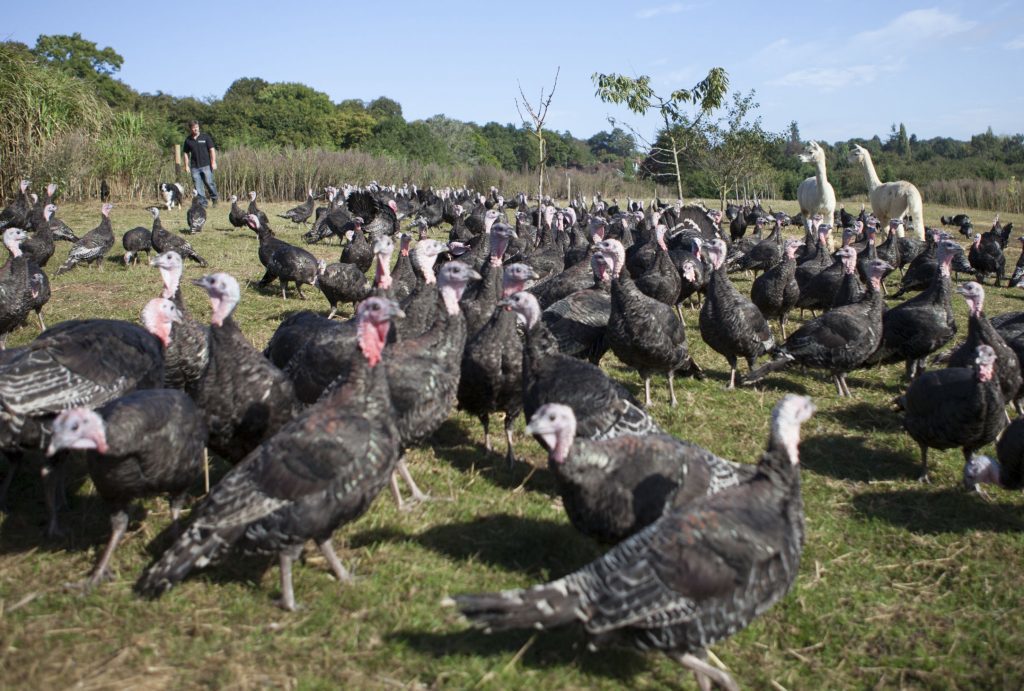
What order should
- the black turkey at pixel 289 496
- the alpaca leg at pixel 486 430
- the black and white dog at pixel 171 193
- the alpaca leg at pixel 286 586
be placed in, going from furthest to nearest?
the black and white dog at pixel 171 193 < the alpaca leg at pixel 486 430 < the alpaca leg at pixel 286 586 < the black turkey at pixel 289 496

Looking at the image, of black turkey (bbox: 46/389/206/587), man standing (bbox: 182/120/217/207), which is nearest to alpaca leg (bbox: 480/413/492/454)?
black turkey (bbox: 46/389/206/587)

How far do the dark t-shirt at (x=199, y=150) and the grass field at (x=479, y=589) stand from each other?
19.6 metres

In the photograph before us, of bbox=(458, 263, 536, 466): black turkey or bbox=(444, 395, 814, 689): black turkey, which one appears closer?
bbox=(444, 395, 814, 689): black turkey

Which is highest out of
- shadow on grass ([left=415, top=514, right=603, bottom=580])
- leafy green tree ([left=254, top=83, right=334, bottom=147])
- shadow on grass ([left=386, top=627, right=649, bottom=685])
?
leafy green tree ([left=254, top=83, right=334, bottom=147])

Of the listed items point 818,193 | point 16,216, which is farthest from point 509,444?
point 818,193

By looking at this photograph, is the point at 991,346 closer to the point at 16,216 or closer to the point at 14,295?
the point at 14,295

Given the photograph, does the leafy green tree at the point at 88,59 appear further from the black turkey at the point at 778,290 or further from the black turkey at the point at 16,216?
the black turkey at the point at 778,290

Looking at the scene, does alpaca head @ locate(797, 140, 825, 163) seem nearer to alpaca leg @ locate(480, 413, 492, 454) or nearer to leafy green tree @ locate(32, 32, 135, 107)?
alpaca leg @ locate(480, 413, 492, 454)

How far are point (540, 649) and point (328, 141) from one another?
5456cm

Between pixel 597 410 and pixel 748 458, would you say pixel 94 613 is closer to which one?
pixel 597 410

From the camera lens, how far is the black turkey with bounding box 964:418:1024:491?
5230 millimetres

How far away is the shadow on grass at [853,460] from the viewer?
614cm

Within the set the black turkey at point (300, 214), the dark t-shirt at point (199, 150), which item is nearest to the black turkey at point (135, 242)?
the black turkey at point (300, 214)

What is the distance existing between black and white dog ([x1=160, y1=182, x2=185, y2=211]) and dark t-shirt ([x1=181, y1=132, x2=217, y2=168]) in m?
1.48
